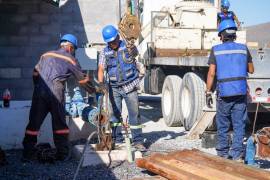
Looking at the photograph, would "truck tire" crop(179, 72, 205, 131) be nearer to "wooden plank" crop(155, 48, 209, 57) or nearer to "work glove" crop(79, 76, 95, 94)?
"wooden plank" crop(155, 48, 209, 57)

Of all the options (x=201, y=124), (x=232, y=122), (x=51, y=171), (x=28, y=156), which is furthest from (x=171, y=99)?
(x=51, y=171)

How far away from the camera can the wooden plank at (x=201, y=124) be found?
7.25 metres

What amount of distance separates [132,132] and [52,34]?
4.71 meters

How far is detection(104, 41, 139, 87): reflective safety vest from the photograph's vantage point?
6410mm

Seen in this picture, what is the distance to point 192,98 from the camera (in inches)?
314

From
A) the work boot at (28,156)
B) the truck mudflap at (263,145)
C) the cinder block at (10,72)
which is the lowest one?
the work boot at (28,156)

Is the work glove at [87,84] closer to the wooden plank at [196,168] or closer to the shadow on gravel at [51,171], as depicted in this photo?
the shadow on gravel at [51,171]

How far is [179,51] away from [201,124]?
2.39 meters

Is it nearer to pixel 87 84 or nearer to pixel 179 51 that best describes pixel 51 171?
pixel 87 84

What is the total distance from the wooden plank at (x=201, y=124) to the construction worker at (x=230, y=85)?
1.48 m

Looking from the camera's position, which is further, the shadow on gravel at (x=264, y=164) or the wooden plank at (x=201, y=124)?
the wooden plank at (x=201, y=124)

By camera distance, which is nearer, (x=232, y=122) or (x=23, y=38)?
(x=232, y=122)

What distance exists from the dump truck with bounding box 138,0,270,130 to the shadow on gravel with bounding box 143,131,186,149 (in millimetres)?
306

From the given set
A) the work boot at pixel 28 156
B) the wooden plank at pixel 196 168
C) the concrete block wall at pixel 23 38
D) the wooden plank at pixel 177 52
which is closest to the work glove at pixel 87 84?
the work boot at pixel 28 156
